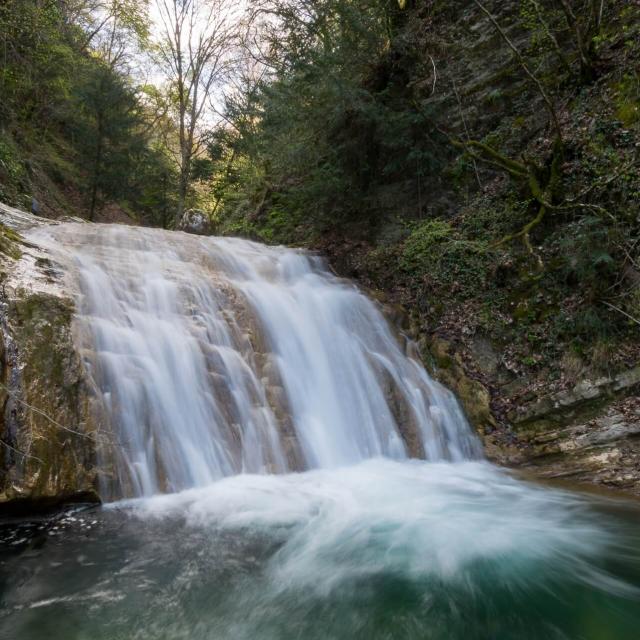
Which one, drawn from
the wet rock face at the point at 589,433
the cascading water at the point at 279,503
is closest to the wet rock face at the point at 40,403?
the cascading water at the point at 279,503

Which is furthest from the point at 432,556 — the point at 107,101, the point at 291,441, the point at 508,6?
the point at 107,101

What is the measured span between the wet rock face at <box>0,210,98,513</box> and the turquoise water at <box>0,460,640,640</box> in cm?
34

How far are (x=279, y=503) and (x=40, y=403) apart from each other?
228 cm

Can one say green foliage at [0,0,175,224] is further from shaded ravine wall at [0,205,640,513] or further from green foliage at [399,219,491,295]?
green foliage at [399,219,491,295]

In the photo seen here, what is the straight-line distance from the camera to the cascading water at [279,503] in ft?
9.43

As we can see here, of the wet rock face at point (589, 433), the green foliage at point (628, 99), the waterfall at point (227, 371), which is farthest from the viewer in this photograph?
the green foliage at point (628, 99)

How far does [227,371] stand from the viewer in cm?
579

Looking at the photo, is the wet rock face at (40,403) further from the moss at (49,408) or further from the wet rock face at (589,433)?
the wet rock face at (589,433)

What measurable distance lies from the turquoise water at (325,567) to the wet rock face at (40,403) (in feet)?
1.10

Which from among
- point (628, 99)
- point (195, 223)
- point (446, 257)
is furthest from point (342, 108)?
point (195, 223)

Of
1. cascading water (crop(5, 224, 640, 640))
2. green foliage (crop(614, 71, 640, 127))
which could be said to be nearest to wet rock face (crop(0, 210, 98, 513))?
cascading water (crop(5, 224, 640, 640))

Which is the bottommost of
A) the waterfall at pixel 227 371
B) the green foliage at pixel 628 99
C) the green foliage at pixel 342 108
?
the waterfall at pixel 227 371

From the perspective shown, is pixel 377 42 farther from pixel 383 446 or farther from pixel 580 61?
pixel 383 446

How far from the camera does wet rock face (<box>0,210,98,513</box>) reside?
11.8 ft
